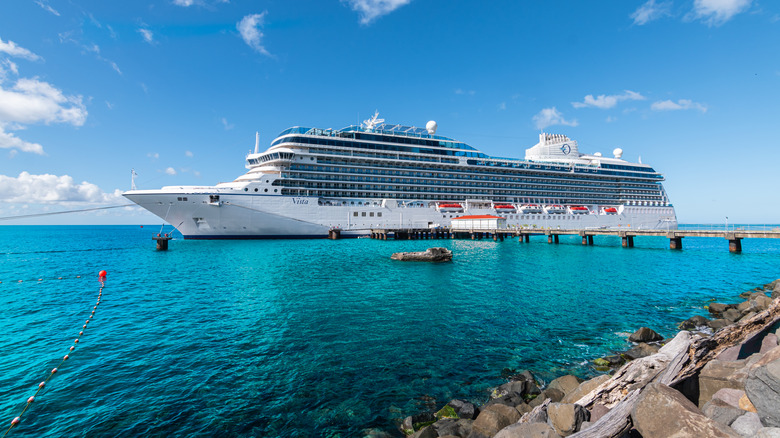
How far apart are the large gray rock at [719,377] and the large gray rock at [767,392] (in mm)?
1255

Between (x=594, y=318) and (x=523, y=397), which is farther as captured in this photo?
(x=594, y=318)

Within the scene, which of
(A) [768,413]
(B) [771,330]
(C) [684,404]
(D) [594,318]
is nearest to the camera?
(A) [768,413]

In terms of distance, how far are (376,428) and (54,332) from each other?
14419 mm

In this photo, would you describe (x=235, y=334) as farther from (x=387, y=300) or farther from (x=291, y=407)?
(x=387, y=300)

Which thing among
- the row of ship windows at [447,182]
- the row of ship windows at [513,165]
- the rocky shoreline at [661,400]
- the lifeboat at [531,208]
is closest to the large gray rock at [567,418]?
the rocky shoreline at [661,400]

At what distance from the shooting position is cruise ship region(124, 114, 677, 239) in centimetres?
4828

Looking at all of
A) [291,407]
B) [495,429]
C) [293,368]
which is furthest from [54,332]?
[495,429]

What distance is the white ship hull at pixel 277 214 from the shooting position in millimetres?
45438

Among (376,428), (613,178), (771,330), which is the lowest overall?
(376,428)

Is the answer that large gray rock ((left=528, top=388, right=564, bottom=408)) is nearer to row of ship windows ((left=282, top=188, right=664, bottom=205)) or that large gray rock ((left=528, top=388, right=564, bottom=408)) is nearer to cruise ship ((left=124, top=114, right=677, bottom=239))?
cruise ship ((left=124, top=114, right=677, bottom=239))

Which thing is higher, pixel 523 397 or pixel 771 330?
pixel 771 330

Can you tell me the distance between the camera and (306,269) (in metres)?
27.4

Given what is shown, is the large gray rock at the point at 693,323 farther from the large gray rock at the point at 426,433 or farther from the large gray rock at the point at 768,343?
the large gray rock at the point at 426,433

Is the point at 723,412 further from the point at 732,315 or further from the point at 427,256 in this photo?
the point at 427,256
